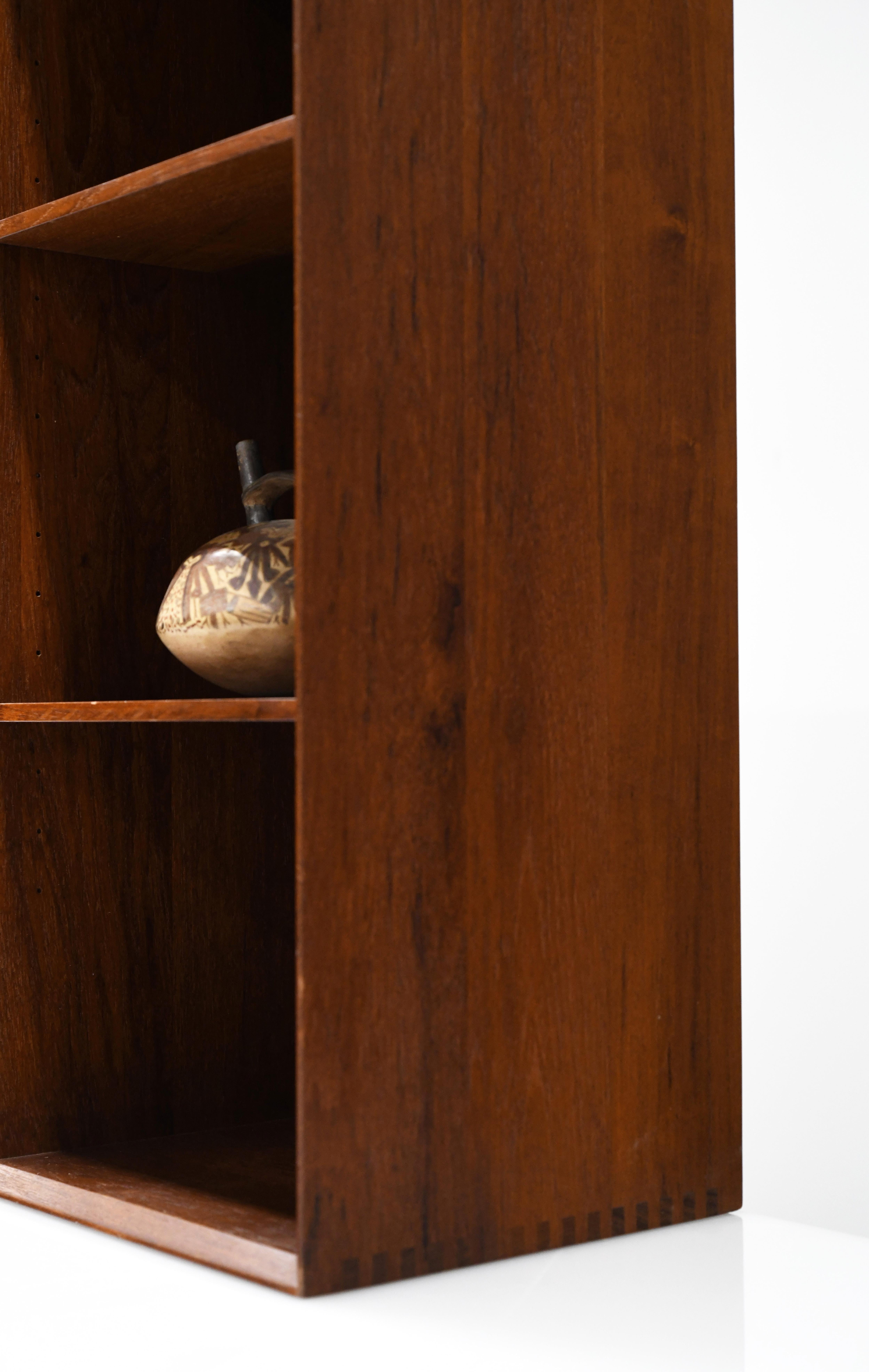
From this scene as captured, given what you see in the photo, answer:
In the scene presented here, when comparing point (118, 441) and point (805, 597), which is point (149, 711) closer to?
point (118, 441)

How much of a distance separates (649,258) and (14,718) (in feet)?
1.84

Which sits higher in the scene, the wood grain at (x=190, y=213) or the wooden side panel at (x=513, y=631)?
the wood grain at (x=190, y=213)

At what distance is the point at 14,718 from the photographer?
1275 mm

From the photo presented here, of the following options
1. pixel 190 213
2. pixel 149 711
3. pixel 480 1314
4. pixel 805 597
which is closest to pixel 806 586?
pixel 805 597

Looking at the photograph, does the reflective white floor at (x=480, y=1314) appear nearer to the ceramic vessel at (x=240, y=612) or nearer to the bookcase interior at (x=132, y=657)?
the bookcase interior at (x=132, y=657)

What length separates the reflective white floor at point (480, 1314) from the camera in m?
0.93

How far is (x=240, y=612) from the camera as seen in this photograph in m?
1.20

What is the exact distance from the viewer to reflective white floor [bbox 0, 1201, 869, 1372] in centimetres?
93

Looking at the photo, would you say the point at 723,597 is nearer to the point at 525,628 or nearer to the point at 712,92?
the point at 525,628

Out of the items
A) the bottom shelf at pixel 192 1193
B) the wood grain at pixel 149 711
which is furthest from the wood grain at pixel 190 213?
the bottom shelf at pixel 192 1193

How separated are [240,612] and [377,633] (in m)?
0.19

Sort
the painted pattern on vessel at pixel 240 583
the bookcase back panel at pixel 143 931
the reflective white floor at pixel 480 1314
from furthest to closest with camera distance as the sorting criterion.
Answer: the bookcase back panel at pixel 143 931 < the painted pattern on vessel at pixel 240 583 < the reflective white floor at pixel 480 1314

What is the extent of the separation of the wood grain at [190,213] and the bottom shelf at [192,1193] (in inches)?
26.2

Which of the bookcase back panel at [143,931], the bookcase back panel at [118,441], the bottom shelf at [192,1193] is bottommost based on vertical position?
the bottom shelf at [192,1193]
